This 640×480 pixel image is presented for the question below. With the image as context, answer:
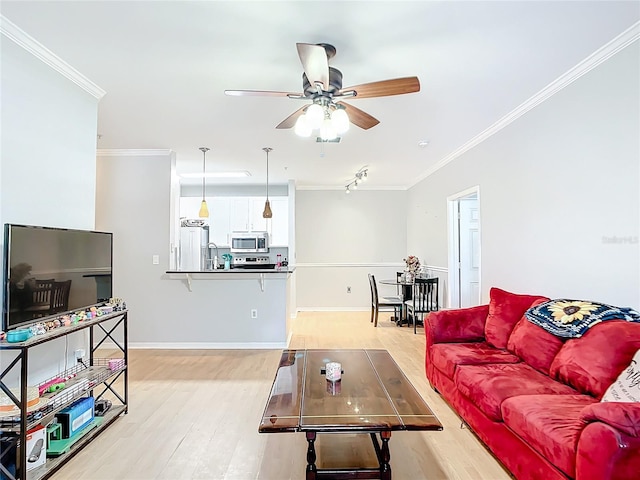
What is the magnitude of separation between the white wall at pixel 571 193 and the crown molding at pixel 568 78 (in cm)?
4

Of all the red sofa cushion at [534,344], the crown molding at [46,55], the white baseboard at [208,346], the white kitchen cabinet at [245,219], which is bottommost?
the white baseboard at [208,346]

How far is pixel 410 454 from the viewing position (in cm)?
236

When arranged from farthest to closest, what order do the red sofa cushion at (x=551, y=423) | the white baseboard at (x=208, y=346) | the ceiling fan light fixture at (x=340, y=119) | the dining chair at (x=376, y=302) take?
the dining chair at (x=376, y=302) < the white baseboard at (x=208, y=346) < the ceiling fan light fixture at (x=340, y=119) < the red sofa cushion at (x=551, y=423)

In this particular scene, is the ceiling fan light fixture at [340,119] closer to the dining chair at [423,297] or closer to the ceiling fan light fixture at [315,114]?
the ceiling fan light fixture at [315,114]

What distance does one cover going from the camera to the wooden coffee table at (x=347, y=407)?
1787mm

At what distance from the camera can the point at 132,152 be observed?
15.5ft

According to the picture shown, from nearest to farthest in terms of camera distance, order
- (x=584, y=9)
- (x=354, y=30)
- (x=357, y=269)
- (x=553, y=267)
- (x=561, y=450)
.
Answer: (x=561, y=450), (x=584, y=9), (x=354, y=30), (x=553, y=267), (x=357, y=269)

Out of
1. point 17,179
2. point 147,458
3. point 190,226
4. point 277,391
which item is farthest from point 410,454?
point 190,226

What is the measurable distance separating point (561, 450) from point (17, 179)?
3.29 metres

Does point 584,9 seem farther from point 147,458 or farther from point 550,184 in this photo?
point 147,458

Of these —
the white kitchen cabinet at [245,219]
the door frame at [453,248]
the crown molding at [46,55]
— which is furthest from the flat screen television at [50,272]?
the door frame at [453,248]

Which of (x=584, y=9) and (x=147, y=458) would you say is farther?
(x=147, y=458)

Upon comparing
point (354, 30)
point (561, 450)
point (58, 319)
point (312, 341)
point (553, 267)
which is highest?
point (354, 30)

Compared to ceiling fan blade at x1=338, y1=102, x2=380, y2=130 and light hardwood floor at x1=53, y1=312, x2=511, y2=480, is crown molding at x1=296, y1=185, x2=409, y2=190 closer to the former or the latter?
light hardwood floor at x1=53, y1=312, x2=511, y2=480
